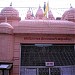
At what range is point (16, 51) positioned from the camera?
1562 cm

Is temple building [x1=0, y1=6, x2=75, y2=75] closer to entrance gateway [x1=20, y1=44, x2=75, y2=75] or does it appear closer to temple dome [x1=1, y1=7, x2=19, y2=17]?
entrance gateway [x1=20, y1=44, x2=75, y2=75]

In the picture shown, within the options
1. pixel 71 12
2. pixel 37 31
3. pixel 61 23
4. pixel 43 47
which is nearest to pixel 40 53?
pixel 43 47

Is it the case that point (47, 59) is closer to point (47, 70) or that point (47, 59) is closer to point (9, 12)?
point (47, 70)

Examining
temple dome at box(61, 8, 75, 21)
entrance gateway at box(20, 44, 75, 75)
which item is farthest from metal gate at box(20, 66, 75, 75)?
temple dome at box(61, 8, 75, 21)

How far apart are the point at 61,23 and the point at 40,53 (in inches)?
106

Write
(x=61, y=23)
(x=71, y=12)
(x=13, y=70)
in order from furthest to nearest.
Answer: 1. (x=71, y=12)
2. (x=61, y=23)
3. (x=13, y=70)

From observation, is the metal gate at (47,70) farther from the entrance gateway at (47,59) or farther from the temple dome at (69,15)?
the temple dome at (69,15)

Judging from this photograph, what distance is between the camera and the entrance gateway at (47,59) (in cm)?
1586

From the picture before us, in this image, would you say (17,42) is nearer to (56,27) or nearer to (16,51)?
(16,51)

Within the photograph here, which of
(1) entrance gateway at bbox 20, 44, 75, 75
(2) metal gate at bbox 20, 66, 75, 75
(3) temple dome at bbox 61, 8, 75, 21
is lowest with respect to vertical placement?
(2) metal gate at bbox 20, 66, 75, 75

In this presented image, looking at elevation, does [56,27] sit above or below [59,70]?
above

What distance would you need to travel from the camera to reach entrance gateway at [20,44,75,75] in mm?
15859

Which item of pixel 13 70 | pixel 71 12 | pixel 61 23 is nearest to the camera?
pixel 13 70

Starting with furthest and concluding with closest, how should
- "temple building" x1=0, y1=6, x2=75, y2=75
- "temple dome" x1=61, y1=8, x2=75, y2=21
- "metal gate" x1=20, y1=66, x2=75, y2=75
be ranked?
"temple dome" x1=61, y1=8, x2=75, y2=21 → "metal gate" x1=20, y1=66, x2=75, y2=75 → "temple building" x1=0, y1=6, x2=75, y2=75
